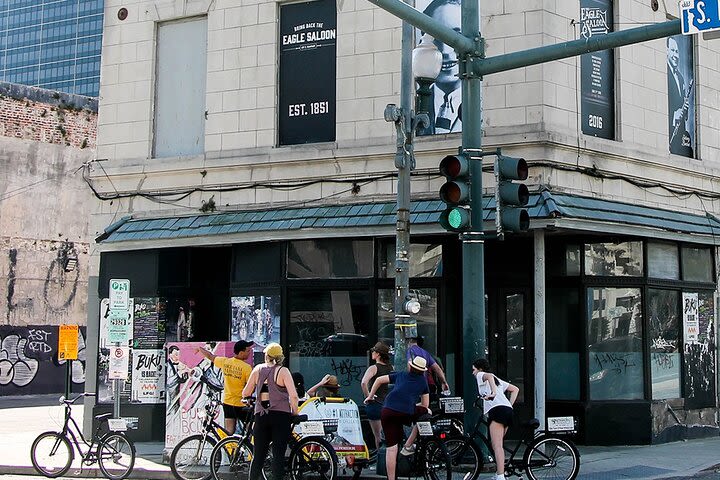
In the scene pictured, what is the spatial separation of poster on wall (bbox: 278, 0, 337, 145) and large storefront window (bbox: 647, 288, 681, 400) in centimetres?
600

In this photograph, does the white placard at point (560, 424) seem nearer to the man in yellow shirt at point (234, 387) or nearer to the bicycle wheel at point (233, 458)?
the bicycle wheel at point (233, 458)

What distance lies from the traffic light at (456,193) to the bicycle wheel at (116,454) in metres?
5.14

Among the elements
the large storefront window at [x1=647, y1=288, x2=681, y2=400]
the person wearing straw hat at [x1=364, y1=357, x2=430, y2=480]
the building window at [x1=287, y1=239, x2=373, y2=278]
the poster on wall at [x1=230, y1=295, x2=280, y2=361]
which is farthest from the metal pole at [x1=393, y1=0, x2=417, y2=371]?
the large storefront window at [x1=647, y1=288, x2=681, y2=400]

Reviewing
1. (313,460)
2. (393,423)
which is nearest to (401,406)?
(393,423)

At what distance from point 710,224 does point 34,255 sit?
20.1 metres

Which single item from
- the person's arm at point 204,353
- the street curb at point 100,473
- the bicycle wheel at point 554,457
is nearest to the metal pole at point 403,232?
the bicycle wheel at point 554,457

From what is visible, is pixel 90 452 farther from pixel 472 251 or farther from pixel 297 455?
pixel 472 251

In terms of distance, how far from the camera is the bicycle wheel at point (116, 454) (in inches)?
530

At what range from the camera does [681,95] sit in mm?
17844

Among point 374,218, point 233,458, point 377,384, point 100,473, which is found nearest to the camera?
point 233,458

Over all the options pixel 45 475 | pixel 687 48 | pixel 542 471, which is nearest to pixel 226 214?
pixel 45 475

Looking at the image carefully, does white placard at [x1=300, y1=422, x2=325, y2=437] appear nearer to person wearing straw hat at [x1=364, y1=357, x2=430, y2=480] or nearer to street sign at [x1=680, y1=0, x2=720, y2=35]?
person wearing straw hat at [x1=364, y1=357, x2=430, y2=480]

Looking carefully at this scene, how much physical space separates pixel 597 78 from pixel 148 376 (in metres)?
9.03

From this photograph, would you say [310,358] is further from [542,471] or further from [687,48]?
[687,48]
